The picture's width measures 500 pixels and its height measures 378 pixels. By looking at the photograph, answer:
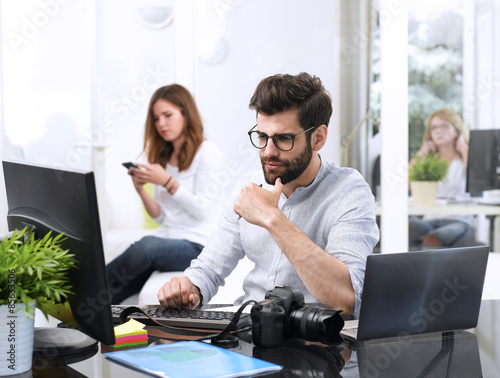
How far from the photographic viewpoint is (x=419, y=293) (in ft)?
4.23

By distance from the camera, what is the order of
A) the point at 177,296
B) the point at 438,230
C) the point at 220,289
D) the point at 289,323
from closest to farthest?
1. the point at 289,323
2. the point at 177,296
3. the point at 220,289
4. the point at 438,230

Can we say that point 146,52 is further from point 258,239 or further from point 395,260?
point 395,260

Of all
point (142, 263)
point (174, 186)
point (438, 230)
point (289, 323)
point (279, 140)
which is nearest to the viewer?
point (289, 323)

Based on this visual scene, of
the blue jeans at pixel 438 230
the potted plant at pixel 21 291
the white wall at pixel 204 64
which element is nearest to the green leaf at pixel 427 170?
the blue jeans at pixel 438 230

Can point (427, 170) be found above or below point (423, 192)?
above

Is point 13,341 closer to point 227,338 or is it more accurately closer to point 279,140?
point 227,338

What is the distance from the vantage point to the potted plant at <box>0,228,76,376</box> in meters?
1.05

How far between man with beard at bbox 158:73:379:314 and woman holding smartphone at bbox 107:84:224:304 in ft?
4.17

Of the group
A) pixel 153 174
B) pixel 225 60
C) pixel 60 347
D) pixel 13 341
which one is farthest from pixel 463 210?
pixel 13 341

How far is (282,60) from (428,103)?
3.60 feet

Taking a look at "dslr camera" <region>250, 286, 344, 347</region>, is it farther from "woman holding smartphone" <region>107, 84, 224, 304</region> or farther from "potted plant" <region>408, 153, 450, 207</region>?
"potted plant" <region>408, 153, 450, 207</region>

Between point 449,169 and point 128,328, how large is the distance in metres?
3.56

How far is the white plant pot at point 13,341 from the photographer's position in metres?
1.06

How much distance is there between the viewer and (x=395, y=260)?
1240mm
